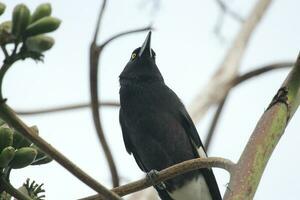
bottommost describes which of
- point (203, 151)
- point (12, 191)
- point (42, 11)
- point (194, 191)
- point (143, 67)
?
point (12, 191)

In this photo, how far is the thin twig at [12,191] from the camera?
128 centimetres

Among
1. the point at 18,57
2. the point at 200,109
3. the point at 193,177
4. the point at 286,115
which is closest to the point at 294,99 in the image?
the point at 286,115

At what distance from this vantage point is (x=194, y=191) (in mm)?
3102

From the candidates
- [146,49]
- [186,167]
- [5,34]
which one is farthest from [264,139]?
[146,49]

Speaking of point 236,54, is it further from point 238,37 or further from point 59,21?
point 59,21

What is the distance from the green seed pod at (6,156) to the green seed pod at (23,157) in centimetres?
3

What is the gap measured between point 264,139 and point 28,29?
1.98 feet

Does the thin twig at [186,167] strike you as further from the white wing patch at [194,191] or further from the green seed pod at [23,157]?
the white wing patch at [194,191]

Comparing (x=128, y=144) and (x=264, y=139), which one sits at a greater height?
(x=128, y=144)

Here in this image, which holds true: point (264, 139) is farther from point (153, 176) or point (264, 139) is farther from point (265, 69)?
point (265, 69)

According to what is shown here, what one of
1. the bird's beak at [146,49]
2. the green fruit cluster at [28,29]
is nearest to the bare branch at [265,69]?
the bird's beak at [146,49]

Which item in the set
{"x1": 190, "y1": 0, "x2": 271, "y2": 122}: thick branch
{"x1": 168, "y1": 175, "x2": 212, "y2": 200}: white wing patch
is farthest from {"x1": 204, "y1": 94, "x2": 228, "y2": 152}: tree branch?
{"x1": 190, "y1": 0, "x2": 271, "y2": 122}: thick branch

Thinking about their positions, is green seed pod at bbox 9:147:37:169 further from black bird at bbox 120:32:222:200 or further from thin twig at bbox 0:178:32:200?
black bird at bbox 120:32:222:200

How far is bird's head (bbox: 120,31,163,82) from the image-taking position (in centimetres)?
334
